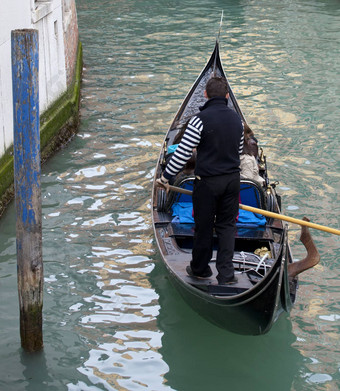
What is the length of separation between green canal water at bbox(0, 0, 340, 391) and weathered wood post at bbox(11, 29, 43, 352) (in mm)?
365

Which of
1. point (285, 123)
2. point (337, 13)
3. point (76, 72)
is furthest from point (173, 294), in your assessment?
point (337, 13)

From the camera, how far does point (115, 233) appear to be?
5.14 metres

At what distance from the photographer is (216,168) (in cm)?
348

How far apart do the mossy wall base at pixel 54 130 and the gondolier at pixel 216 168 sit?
197 cm

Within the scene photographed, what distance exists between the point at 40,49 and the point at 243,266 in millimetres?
3288

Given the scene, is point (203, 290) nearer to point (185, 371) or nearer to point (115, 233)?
point (185, 371)

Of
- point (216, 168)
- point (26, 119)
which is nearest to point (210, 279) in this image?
point (216, 168)

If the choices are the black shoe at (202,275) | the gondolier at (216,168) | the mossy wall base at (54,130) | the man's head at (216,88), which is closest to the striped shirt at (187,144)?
the gondolier at (216,168)

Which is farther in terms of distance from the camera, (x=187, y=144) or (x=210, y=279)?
(x=210, y=279)

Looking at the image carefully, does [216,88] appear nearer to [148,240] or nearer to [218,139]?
[218,139]

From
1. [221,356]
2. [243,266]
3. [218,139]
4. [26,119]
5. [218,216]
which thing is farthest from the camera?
[243,266]

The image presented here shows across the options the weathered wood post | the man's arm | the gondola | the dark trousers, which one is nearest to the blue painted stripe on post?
the weathered wood post

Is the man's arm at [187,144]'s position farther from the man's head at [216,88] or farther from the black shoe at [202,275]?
the black shoe at [202,275]

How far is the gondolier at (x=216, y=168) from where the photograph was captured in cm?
345
